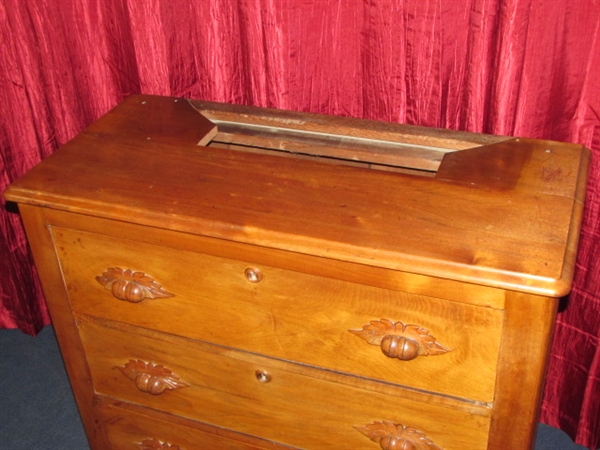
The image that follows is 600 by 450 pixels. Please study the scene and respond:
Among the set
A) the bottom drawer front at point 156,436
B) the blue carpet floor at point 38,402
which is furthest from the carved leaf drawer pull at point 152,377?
the blue carpet floor at point 38,402

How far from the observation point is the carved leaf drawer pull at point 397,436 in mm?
1274

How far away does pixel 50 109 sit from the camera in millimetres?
1926

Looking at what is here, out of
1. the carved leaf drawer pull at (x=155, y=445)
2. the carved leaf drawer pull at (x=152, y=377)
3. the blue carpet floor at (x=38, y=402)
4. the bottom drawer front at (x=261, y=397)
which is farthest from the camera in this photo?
the blue carpet floor at (x=38, y=402)

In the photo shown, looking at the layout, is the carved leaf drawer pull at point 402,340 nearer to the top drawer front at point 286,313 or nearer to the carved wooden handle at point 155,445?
the top drawer front at point 286,313

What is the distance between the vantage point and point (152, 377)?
144 cm

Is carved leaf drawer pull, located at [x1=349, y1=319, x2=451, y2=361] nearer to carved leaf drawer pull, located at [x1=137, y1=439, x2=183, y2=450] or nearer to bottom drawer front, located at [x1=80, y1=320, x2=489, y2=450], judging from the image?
bottom drawer front, located at [x1=80, y1=320, x2=489, y2=450]

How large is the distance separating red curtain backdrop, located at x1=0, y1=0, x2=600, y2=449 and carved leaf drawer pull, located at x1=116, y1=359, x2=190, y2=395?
0.68 metres

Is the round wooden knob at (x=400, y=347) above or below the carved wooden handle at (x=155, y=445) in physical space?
above

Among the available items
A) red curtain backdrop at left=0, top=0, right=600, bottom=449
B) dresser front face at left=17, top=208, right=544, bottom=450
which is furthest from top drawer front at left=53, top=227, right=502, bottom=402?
red curtain backdrop at left=0, top=0, right=600, bottom=449

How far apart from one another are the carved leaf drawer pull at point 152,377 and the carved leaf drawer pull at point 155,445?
0.53ft

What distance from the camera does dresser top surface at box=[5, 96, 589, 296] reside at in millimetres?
1080

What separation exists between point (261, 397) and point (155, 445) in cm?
34

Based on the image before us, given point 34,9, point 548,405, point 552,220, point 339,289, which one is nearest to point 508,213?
point 552,220

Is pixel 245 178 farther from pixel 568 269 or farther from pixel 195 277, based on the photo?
pixel 568 269
